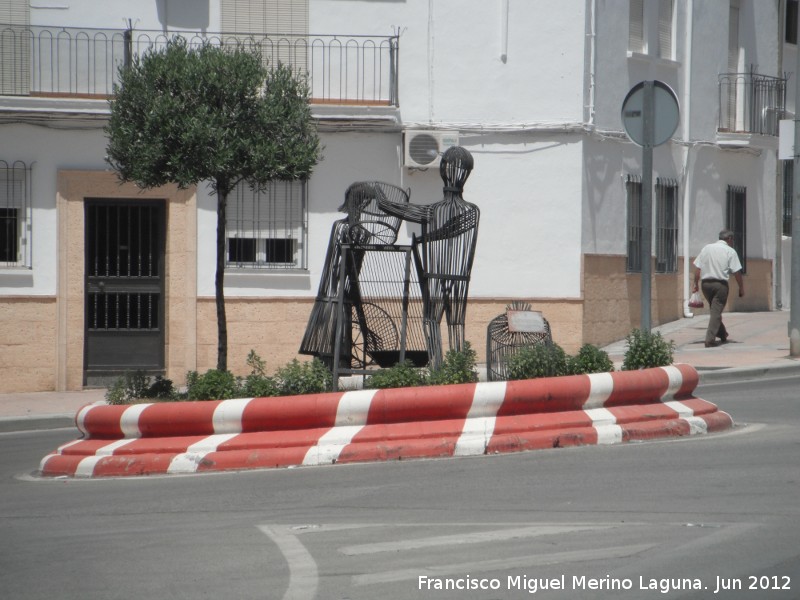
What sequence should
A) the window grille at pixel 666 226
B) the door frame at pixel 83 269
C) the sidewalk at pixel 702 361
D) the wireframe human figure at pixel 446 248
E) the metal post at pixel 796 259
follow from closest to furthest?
1. the wireframe human figure at pixel 446 248
2. the sidewalk at pixel 702 361
3. the metal post at pixel 796 259
4. the door frame at pixel 83 269
5. the window grille at pixel 666 226

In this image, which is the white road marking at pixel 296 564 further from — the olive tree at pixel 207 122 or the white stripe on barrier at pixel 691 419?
the olive tree at pixel 207 122

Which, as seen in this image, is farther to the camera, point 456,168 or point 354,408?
point 456,168

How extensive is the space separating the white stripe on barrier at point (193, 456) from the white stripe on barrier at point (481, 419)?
1.81 m

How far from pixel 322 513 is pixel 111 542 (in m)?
1.28

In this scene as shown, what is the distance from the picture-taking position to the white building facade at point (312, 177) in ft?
55.8

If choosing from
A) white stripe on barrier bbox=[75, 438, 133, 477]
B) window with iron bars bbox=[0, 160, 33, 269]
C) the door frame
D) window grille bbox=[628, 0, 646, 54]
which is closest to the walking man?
window grille bbox=[628, 0, 646, 54]

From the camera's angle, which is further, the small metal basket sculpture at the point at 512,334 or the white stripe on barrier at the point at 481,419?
the small metal basket sculpture at the point at 512,334

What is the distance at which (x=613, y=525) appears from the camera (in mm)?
6512

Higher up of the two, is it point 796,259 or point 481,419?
point 796,259

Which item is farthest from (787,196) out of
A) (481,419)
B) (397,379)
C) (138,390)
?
(481,419)

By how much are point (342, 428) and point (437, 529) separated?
101 inches

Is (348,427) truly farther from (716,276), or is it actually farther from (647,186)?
(716,276)

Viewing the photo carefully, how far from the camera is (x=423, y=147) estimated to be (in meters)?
17.6

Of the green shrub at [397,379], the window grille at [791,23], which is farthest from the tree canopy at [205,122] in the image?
the window grille at [791,23]
